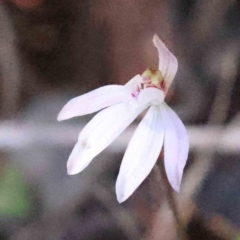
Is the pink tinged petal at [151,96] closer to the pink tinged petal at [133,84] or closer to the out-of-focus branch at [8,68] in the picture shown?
the pink tinged petal at [133,84]

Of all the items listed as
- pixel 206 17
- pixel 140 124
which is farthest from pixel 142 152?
pixel 206 17

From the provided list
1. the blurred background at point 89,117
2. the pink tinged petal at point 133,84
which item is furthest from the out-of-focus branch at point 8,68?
the pink tinged petal at point 133,84

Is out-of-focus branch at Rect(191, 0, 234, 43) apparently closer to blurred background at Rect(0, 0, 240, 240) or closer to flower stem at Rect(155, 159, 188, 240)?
blurred background at Rect(0, 0, 240, 240)

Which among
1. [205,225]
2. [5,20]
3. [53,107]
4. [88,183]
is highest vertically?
[5,20]

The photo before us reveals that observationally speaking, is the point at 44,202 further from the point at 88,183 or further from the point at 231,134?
the point at 231,134

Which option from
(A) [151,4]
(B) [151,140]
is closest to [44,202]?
(B) [151,140]

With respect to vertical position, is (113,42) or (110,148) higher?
(113,42)

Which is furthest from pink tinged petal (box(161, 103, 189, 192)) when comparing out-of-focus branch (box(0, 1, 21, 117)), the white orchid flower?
out-of-focus branch (box(0, 1, 21, 117))
